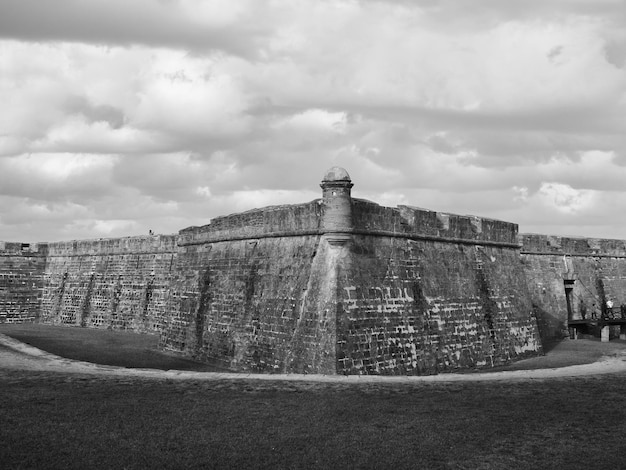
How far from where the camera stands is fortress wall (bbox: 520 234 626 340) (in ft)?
89.0

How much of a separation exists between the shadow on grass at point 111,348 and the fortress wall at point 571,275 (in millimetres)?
16806

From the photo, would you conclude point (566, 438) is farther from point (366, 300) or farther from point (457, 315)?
point (457, 315)

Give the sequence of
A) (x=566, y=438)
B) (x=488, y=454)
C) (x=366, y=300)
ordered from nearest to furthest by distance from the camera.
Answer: (x=488, y=454), (x=566, y=438), (x=366, y=300)

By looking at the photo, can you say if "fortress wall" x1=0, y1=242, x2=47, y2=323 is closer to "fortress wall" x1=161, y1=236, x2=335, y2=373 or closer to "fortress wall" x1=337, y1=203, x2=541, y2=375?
"fortress wall" x1=161, y1=236, x2=335, y2=373

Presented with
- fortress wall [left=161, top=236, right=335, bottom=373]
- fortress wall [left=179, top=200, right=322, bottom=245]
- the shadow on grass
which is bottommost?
the shadow on grass

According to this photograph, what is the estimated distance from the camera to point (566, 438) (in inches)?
344

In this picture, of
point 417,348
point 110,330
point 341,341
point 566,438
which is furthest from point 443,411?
point 110,330

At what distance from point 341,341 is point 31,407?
6989 mm

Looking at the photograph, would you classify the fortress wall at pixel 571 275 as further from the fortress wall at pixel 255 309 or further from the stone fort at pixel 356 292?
the fortress wall at pixel 255 309

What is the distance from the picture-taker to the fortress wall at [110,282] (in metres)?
28.4

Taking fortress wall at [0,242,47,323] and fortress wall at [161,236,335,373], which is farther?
fortress wall at [0,242,47,323]

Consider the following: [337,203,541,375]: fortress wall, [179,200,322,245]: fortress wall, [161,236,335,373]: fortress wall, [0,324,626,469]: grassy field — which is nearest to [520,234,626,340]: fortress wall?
[337,203,541,375]: fortress wall

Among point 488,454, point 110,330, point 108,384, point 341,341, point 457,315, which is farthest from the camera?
point 110,330

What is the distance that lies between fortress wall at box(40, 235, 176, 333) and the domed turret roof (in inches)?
534
